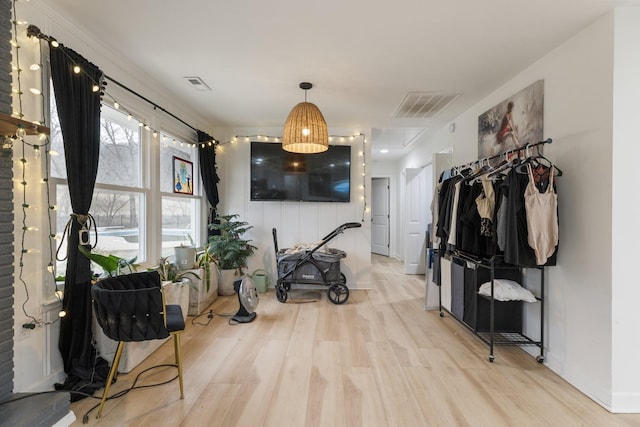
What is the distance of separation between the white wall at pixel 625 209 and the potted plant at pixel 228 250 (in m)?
3.74

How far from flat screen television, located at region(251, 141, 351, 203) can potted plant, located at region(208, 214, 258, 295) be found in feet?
1.89

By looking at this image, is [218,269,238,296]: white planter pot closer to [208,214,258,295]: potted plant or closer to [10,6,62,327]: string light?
[208,214,258,295]: potted plant

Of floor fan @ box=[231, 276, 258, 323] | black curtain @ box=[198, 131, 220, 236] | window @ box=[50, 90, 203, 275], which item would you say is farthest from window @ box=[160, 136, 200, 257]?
floor fan @ box=[231, 276, 258, 323]

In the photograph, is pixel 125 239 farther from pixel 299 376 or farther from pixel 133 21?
pixel 299 376

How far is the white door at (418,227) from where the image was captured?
5.49 meters

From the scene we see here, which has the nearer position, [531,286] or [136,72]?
[531,286]

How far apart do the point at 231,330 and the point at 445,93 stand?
351 centimetres

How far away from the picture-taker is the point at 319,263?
148 inches

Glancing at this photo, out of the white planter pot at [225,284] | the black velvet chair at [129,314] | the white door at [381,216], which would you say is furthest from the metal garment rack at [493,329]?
the white door at [381,216]

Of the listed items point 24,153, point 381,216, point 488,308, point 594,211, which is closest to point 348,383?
point 488,308

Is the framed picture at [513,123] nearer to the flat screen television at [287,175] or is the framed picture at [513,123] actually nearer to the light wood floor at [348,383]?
the light wood floor at [348,383]

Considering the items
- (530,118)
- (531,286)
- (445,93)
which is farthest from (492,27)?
(531,286)

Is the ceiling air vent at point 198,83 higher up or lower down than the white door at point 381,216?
higher up

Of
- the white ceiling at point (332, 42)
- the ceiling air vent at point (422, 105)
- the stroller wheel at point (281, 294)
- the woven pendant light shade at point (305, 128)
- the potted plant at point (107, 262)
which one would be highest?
the white ceiling at point (332, 42)
